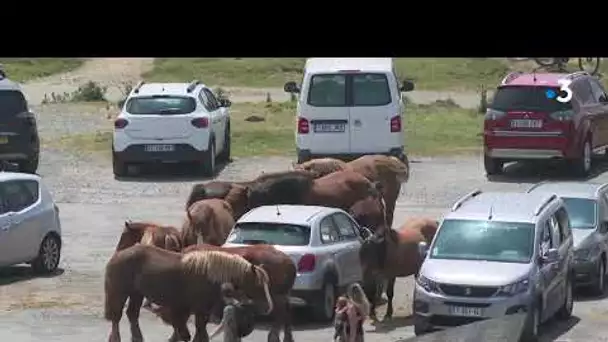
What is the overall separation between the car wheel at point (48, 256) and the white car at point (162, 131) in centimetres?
776

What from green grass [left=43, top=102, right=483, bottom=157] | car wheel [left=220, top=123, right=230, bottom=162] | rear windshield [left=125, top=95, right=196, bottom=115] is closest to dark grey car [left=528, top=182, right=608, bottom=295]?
rear windshield [left=125, top=95, right=196, bottom=115]

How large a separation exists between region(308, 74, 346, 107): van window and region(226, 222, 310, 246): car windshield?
31.9 ft

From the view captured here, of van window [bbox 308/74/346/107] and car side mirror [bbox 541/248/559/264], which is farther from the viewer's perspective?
van window [bbox 308/74/346/107]

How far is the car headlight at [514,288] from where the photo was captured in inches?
536

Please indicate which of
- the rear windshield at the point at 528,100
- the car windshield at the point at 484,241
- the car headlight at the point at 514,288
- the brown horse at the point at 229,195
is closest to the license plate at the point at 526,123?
the rear windshield at the point at 528,100

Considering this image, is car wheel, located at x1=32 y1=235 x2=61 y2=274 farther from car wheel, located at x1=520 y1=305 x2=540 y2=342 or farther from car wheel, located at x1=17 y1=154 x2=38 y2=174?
car wheel, located at x1=17 y1=154 x2=38 y2=174

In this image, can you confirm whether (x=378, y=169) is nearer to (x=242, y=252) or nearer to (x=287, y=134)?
(x=242, y=252)

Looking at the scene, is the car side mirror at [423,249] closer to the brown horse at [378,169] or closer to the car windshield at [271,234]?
the car windshield at [271,234]

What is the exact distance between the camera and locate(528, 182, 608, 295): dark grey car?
656 inches

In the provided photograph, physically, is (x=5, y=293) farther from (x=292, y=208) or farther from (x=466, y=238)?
(x=466, y=238)

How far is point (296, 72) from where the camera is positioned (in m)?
48.5

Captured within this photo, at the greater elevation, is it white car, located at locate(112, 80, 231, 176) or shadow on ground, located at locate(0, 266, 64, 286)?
white car, located at locate(112, 80, 231, 176)

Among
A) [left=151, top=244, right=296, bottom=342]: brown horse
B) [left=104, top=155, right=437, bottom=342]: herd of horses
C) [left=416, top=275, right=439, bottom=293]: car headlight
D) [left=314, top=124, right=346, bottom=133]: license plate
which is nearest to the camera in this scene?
[left=104, top=155, right=437, bottom=342]: herd of horses
